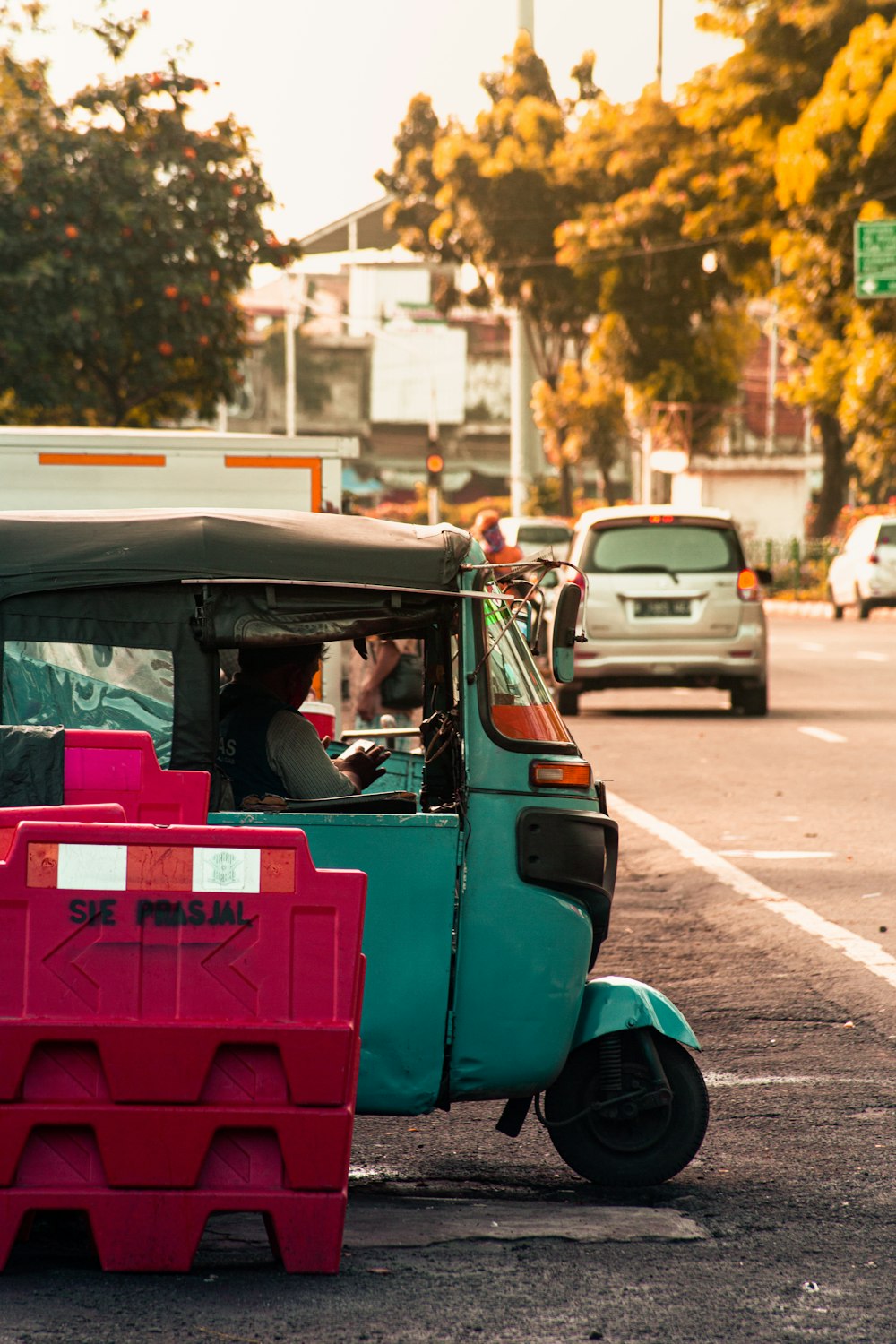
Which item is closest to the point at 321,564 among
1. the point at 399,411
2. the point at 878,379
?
the point at 878,379

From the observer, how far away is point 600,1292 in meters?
4.34

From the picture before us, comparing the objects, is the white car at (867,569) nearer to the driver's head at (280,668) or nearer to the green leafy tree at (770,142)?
the green leafy tree at (770,142)

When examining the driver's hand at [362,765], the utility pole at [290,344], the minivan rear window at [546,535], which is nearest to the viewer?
the driver's hand at [362,765]

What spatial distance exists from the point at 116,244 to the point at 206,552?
67.0ft

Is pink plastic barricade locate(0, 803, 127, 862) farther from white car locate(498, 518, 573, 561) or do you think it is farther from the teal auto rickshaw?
white car locate(498, 518, 573, 561)

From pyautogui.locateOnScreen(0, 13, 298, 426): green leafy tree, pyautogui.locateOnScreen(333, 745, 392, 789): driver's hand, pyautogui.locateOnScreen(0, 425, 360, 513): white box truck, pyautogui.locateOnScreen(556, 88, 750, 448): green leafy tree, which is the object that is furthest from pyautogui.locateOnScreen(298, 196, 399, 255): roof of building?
pyautogui.locateOnScreen(333, 745, 392, 789): driver's hand

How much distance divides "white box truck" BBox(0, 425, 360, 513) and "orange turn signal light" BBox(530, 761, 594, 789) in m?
7.49

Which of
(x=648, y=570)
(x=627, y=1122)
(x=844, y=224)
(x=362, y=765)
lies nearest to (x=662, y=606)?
(x=648, y=570)

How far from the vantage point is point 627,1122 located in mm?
5281

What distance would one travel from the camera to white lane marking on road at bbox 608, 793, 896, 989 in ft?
26.3

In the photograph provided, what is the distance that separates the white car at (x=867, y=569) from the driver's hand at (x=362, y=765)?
30.1 meters

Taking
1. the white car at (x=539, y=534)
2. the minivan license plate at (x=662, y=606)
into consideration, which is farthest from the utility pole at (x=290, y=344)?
the minivan license plate at (x=662, y=606)

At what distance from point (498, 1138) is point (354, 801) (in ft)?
3.64

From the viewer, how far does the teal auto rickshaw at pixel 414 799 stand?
197 inches
